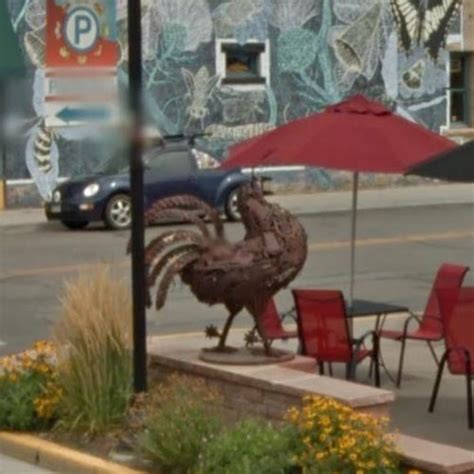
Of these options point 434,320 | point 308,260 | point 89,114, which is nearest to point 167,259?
point 89,114

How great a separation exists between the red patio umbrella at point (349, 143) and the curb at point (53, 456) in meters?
2.86

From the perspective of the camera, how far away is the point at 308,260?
23.6 m

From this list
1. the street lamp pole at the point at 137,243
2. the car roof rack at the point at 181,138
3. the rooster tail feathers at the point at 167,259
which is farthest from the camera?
the car roof rack at the point at 181,138

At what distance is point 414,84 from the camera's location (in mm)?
37188

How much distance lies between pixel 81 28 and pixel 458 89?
22100 millimetres

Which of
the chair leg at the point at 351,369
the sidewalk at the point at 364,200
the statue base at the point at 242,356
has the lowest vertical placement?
the sidewalk at the point at 364,200

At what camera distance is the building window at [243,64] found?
34.4m

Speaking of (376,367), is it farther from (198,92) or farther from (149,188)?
(198,92)

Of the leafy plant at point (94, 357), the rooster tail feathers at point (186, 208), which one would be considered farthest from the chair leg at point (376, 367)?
the leafy plant at point (94, 357)

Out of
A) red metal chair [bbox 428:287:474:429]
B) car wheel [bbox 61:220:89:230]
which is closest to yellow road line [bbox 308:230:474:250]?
car wheel [bbox 61:220:89:230]

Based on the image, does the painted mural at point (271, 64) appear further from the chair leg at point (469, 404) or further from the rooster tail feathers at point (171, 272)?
the chair leg at point (469, 404)

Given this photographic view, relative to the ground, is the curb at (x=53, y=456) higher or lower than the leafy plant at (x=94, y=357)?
lower

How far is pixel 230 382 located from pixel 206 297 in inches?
28.7

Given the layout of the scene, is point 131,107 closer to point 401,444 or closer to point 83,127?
point 83,127
